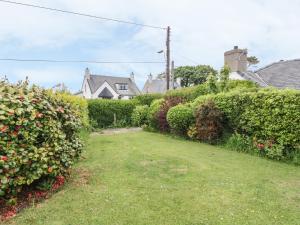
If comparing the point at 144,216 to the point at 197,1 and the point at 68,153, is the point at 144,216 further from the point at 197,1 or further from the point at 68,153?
the point at 197,1

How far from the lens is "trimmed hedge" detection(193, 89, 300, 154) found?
23.7ft

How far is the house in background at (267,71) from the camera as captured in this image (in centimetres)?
1824

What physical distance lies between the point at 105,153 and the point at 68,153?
8.97 ft

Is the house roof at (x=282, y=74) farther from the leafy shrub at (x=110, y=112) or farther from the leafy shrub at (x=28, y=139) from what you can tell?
the leafy shrub at (x=28, y=139)

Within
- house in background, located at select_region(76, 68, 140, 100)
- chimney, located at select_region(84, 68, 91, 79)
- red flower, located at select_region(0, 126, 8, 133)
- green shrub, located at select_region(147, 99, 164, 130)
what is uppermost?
chimney, located at select_region(84, 68, 91, 79)

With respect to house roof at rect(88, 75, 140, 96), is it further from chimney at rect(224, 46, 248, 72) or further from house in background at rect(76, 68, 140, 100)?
chimney at rect(224, 46, 248, 72)

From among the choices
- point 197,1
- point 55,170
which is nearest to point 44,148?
point 55,170

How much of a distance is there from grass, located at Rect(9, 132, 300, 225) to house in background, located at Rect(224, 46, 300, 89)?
13.3 m

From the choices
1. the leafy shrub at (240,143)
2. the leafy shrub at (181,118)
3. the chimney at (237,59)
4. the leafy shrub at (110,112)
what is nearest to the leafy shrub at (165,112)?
the leafy shrub at (181,118)

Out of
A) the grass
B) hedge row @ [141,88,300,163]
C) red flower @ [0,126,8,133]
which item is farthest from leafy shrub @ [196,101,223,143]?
red flower @ [0,126,8,133]

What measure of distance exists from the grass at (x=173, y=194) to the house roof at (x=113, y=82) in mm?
35498

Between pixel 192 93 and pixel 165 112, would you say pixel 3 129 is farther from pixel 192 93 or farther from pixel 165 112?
pixel 192 93

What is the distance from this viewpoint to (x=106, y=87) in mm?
42531

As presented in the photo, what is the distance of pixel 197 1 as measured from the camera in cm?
1150
